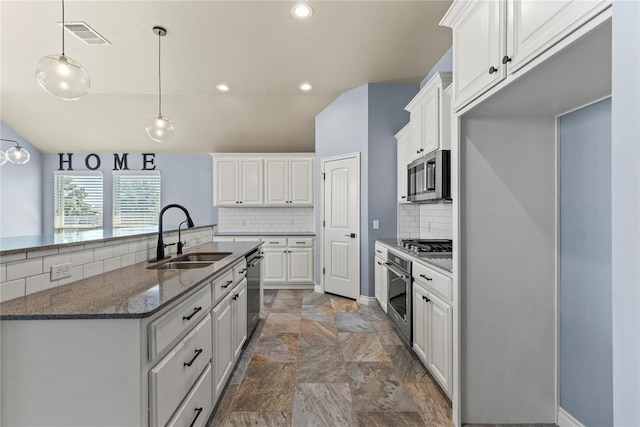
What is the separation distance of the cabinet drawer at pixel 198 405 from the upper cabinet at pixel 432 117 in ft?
8.24

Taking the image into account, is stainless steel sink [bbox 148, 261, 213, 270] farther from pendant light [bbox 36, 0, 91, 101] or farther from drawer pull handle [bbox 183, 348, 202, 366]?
pendant light [bbox 36, 0, 91, 101]

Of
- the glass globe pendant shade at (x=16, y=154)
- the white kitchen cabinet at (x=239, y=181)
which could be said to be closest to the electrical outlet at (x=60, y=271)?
the glass globe pendant shade at (x=16, y=154)

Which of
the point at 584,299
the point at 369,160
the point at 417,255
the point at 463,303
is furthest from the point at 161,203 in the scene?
the point at 584,299

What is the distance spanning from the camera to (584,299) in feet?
5.66

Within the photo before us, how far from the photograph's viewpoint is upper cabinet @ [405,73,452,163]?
109 inches

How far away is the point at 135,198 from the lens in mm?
6520

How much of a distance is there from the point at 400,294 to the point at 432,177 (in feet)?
3.81

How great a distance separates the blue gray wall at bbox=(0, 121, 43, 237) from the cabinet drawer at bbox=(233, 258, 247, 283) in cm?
590

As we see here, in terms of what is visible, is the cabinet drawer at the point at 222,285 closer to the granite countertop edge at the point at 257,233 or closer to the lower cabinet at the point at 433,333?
the lower cabinet at the point at 433,333

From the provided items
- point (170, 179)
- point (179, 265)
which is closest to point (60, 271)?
point (179, 265)

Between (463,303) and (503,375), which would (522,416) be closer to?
(503,375)

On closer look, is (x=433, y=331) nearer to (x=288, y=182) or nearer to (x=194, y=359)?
(x=194, y=359)

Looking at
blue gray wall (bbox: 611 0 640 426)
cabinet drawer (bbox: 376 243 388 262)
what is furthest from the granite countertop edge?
blue gray wall (bbox: 611 0 640 426)

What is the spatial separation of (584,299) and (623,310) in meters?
1.33
